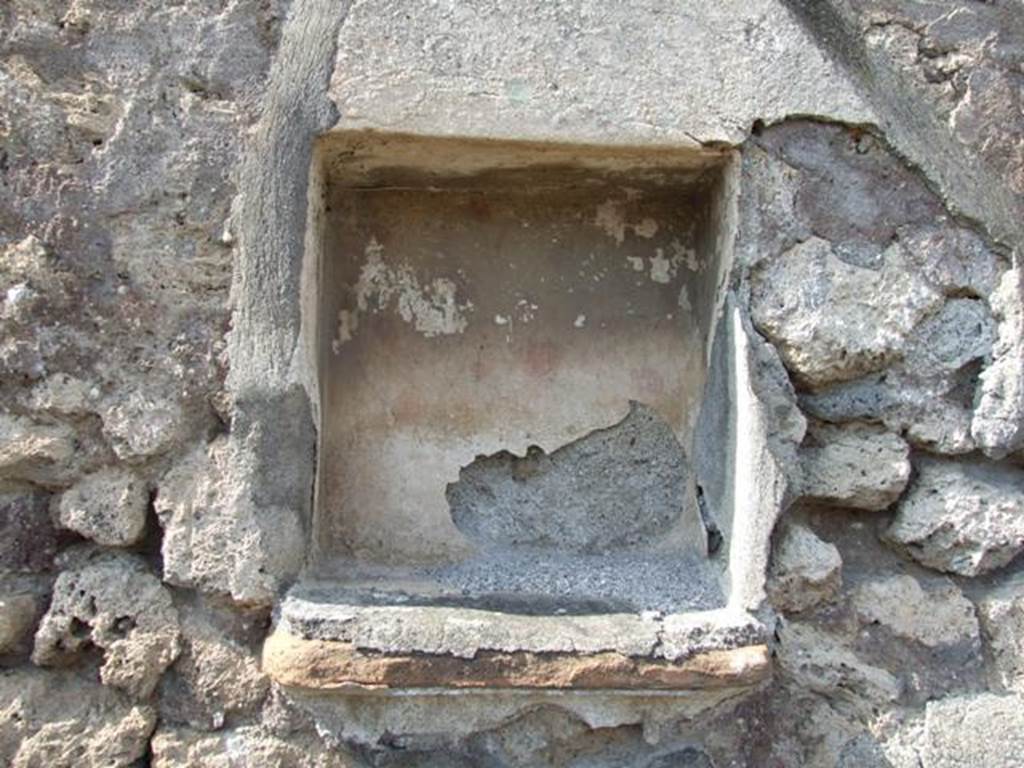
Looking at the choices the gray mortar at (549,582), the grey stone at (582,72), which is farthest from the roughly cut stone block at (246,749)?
the grey stone at (582,72)

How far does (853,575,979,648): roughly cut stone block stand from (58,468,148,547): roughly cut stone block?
49.4 inches

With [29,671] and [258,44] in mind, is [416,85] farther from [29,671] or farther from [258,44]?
[29,671]

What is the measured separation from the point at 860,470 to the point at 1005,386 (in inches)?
11.5

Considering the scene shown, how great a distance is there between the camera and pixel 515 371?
1.96m

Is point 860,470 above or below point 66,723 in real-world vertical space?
above

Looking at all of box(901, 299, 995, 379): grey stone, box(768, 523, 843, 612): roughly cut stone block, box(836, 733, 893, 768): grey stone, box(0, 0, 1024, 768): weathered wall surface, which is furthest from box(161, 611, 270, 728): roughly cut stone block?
box(901, 299, 995, 379): grey stone

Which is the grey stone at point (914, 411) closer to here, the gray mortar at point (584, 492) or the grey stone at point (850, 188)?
the grey stone at point (850, 188)

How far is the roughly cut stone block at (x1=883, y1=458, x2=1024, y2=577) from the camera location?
1713 millimetres

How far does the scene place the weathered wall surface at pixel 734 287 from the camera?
163cm

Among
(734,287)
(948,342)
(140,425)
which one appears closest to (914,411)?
(948,342)

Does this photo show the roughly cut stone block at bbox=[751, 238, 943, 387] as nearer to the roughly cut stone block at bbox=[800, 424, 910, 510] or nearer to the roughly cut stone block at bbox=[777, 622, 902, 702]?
the roughly cut stone block at bbox=[800, 424, 910, 510]

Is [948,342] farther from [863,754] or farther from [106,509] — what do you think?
[106,509]

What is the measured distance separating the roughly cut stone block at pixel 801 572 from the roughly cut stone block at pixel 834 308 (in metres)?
0.29

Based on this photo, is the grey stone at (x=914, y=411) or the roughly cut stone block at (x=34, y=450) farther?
the grey stone at (x=914, y=411)
